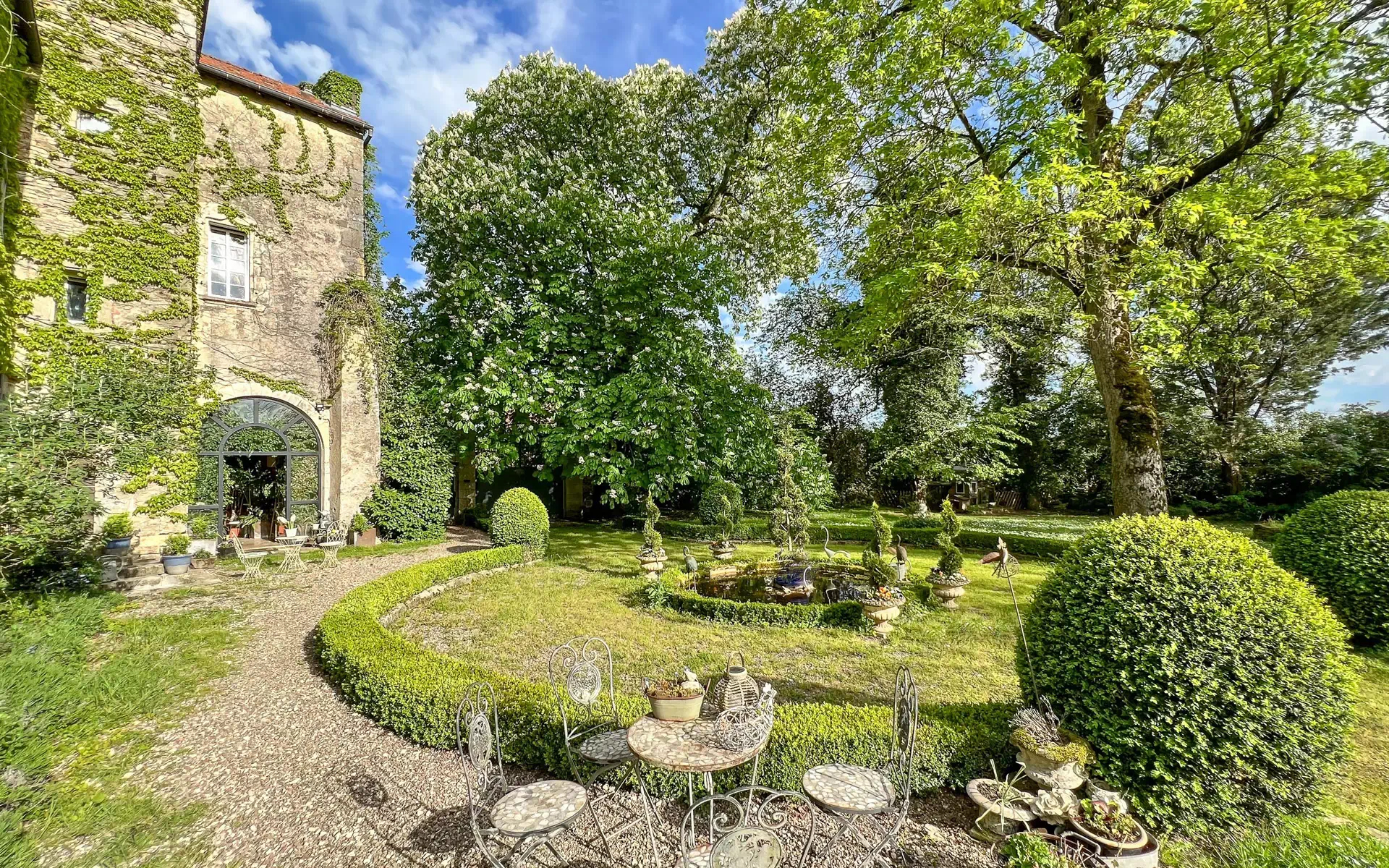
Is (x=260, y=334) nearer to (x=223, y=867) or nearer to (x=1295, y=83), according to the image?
(x=223, y=867)

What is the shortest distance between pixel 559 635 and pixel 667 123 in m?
15.2

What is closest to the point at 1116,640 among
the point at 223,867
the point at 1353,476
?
the point at 223,867

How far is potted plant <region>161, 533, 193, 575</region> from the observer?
9.73 metres

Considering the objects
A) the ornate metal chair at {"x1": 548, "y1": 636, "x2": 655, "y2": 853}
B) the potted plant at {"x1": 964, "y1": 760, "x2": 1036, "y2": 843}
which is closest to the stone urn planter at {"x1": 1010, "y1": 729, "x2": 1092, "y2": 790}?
the potted plant at {"x1": 964, "y1": 760, "x2": 1036, "y2": 843}

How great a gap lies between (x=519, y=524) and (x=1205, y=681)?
1157cm

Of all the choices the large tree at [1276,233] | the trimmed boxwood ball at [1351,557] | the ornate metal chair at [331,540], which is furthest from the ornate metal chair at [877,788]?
the ornate metal chair at [331,540]

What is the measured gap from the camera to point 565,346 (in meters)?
14.0

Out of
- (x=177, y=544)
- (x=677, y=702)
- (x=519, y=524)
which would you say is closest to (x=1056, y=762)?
(x=677, y=702)

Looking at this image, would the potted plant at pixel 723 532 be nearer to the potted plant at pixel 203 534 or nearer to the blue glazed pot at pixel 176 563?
the blue glazed pot at pixel 176 563

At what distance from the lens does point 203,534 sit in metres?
11.4

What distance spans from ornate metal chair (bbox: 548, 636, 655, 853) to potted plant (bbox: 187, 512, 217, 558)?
11.6 metres

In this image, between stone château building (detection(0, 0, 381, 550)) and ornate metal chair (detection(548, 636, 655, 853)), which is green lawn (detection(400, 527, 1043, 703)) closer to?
ornate metal chair (detection(548, 636, 655, 853))

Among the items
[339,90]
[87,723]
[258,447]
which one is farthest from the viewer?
[339,90]

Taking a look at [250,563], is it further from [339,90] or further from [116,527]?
[339,90]
